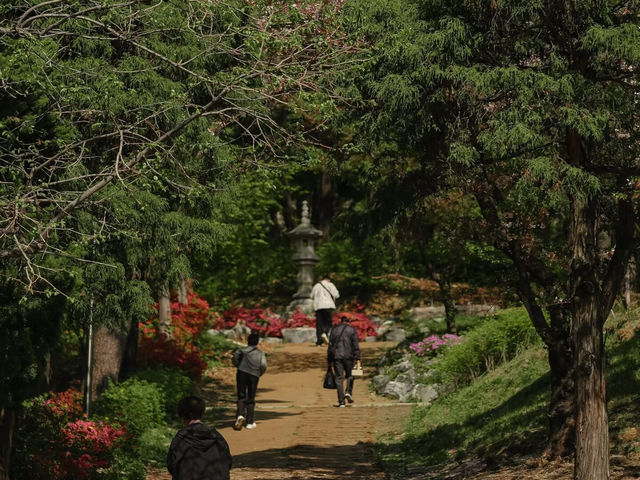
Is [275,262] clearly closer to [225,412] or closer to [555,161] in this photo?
[225,412]

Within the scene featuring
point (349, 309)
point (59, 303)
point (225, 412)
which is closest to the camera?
point (59, 303)

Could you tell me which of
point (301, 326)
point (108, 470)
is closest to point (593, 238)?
point (108, 470)

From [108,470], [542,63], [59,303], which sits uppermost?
[542,63]

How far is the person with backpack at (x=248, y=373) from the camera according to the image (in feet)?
51.1

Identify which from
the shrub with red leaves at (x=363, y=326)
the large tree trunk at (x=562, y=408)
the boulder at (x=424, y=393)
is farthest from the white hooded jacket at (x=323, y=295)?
the large tree trunk at (x=562, y=408)

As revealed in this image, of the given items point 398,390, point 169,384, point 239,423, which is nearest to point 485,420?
point 239,423

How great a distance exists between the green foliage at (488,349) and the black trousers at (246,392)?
177 inches

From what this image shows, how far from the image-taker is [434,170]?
12.1 meters

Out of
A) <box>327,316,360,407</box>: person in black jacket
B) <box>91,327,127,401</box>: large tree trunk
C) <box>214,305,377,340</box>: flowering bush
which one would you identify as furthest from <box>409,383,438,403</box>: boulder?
<box>214,305,377,340</box>: flowering bush

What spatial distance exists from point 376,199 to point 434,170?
90cm

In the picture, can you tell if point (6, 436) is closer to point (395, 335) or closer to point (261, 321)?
point (395, 335)

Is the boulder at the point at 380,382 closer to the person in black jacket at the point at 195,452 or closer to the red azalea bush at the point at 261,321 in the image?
the red azalea bush at the point at 261,321

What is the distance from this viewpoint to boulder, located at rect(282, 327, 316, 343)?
31.2 metres

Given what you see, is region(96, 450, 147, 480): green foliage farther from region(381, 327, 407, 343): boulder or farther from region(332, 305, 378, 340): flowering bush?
region(332, 305, 378, 340): flowering bush
